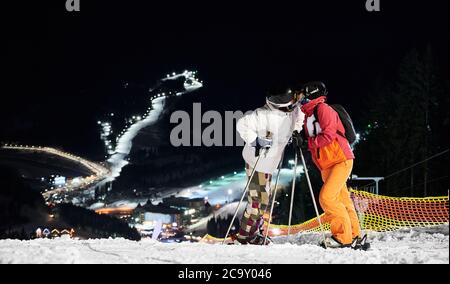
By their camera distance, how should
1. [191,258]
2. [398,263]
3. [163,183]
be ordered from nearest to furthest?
[398,263], [191,258], [163,183]

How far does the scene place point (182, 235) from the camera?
7369 cm

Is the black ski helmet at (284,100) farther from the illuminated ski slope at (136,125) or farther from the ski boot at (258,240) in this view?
the illuminated ski slope at (136,125)

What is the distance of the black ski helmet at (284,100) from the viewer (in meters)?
6.43

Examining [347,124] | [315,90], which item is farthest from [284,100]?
[347,124]

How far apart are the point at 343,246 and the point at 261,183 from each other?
1487 millimetres

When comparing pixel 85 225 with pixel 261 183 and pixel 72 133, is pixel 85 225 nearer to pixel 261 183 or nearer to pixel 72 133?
pixel 72 133

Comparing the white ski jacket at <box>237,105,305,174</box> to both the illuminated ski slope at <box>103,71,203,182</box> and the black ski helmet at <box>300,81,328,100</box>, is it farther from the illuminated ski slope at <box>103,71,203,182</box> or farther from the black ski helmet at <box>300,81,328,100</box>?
the illuminated ski slope at <box>103,71,203,182</box>

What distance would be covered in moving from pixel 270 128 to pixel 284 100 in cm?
39

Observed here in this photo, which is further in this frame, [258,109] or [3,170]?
[3,170]

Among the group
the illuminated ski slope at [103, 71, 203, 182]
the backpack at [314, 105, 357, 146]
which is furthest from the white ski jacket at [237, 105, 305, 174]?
the illuminated ski slope at [103, 71, 203, 182]

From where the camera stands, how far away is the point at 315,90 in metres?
5.78

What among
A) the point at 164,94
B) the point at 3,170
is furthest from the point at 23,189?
the point at 164,94

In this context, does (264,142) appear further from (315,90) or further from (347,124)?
(347,124)

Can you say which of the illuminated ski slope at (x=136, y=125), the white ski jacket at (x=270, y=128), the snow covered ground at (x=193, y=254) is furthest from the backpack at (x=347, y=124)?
the illuminated ski slope at (x=136, y=125)
